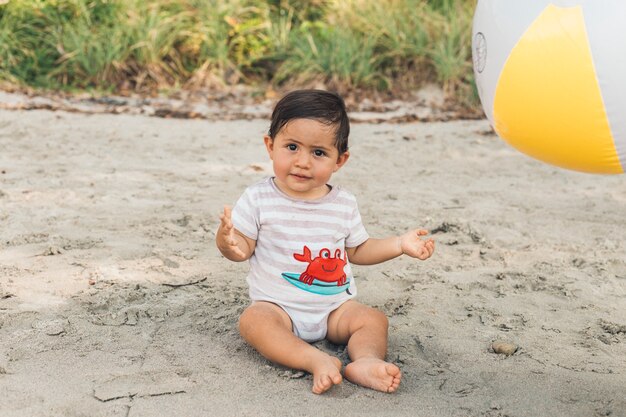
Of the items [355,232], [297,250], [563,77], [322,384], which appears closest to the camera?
[322,384]

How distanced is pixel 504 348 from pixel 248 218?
97cm

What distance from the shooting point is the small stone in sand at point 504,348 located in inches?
113

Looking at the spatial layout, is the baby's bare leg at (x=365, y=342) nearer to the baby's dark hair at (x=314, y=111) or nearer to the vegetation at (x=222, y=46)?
the baby's dark hair at (x=314, y=111)

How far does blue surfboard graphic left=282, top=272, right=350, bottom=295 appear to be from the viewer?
9.42 ft

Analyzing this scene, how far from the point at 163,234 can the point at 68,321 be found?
3.54 feet

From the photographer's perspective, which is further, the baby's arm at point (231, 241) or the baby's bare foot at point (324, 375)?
the baby's arm at point (231, 241)

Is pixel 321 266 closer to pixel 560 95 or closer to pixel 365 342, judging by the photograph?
pixel 365 342

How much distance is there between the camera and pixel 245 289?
3.42 metres

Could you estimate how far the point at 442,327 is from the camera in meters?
3.11

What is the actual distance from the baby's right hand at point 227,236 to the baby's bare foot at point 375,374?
51 cm

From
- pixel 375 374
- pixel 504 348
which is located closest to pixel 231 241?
pixel 375 374

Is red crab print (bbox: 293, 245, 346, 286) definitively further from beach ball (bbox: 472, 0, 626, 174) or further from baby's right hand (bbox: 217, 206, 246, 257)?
beach ball (bbox: 472, 0, 626, 174)

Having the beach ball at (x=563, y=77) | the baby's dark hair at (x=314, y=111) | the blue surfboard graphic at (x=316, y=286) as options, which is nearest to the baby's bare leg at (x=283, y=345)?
the blue surfboard graphic at (x=316, y=286)

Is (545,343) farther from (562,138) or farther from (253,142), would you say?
(253,142)
